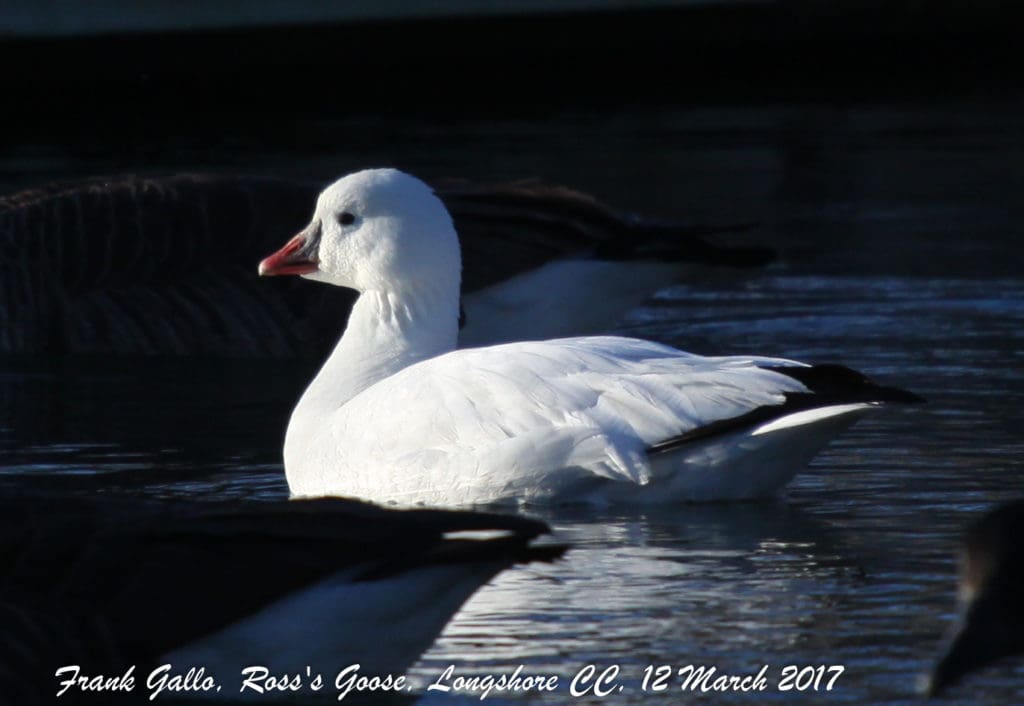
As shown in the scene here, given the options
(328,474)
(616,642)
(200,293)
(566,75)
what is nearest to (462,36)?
(566,75)

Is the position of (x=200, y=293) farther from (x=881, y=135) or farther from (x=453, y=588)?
(x=881, y=135)

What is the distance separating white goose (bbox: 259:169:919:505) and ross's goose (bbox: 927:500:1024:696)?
2.03 m

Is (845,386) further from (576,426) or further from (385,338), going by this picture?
(385,338)

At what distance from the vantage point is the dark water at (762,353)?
5703 mm

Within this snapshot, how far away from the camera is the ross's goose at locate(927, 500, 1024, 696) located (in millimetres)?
4301

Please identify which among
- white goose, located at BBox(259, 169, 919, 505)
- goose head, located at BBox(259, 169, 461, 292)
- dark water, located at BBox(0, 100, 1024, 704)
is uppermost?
goose head, located at BBox(259, 169, 461, 292)

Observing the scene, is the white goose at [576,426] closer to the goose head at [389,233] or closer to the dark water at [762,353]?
the dark water at [762,353]

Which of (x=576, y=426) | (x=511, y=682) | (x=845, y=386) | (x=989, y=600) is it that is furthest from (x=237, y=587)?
(x=845, y=386)

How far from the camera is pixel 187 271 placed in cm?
1109

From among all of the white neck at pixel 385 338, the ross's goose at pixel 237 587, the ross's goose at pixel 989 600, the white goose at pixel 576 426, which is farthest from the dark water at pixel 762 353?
the ross's goose at pixel 989 600

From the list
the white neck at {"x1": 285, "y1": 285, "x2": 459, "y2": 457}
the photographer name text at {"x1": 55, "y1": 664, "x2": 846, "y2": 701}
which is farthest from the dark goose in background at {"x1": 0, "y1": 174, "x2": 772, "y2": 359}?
the photographer name text at {"x1": 55, "y1": 664, "x2": 846, "y2": 701}

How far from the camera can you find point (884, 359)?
32.2 feet

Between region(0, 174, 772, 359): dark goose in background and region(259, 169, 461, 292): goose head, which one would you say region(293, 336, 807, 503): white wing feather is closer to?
region(259, 169, 461, 292): goose head

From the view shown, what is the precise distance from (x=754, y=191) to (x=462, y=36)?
24.8 ft
